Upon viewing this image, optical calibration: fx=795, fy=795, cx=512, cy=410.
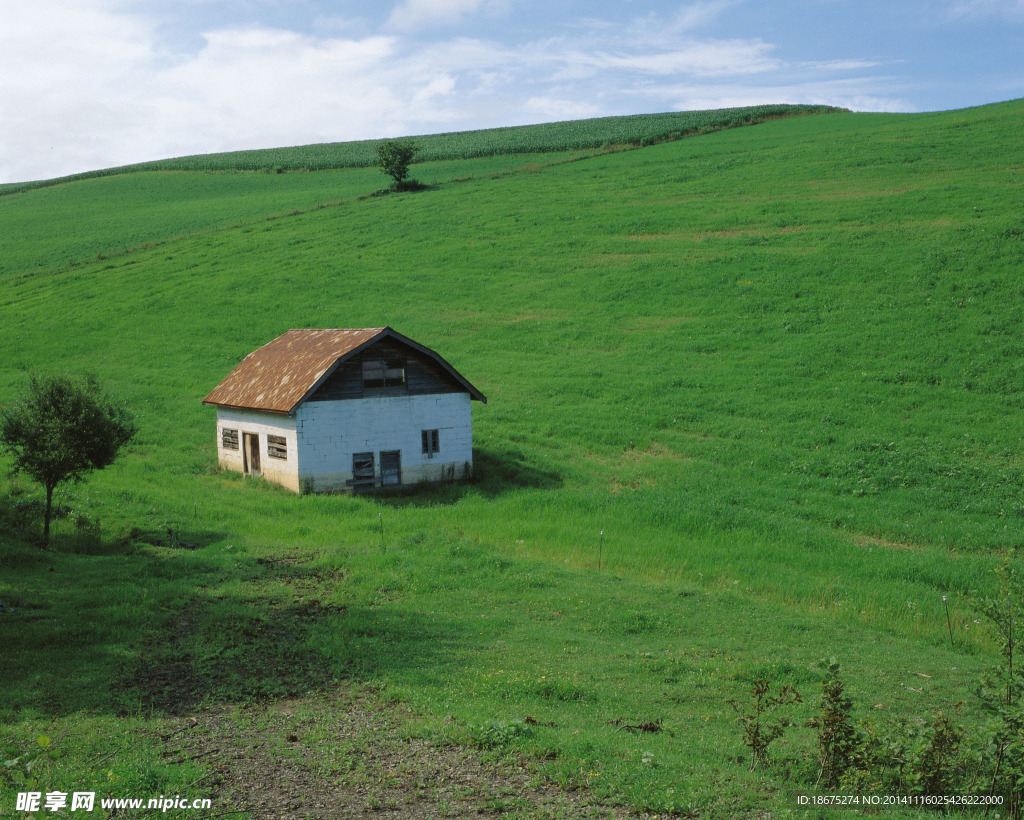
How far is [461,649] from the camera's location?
44.2ft

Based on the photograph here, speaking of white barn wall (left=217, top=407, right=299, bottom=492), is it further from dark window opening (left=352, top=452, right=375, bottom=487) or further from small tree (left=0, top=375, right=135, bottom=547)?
small tree (left=0, top=375, right=135, bottom=547)

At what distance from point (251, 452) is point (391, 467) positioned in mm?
5759

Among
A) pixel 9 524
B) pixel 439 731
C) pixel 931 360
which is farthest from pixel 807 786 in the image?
pixel 931 360

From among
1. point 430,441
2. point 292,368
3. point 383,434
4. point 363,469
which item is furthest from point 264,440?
point 430,441

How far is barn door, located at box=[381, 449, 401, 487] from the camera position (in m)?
29.9

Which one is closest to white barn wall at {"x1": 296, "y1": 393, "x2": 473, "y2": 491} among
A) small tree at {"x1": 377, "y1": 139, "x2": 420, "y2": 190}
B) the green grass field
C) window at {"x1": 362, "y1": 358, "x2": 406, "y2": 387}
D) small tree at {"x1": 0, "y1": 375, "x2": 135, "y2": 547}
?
window at {"x1": 362, "y1": 358, "x2": 406, "y2": 387}

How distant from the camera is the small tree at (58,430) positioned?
20.5 m

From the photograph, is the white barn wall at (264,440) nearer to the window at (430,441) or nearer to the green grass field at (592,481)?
the green grass field at (592,481)

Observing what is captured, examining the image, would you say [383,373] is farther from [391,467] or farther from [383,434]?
[391,467]

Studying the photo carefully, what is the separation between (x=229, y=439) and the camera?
32375mm

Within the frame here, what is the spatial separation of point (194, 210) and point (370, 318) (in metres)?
47.8

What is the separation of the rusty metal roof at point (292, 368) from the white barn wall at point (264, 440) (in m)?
0.47

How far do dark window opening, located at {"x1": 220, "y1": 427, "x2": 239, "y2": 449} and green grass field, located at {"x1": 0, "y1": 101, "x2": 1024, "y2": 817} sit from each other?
47.9 inches

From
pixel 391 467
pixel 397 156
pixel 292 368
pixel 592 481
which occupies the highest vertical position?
pixel 397 156
